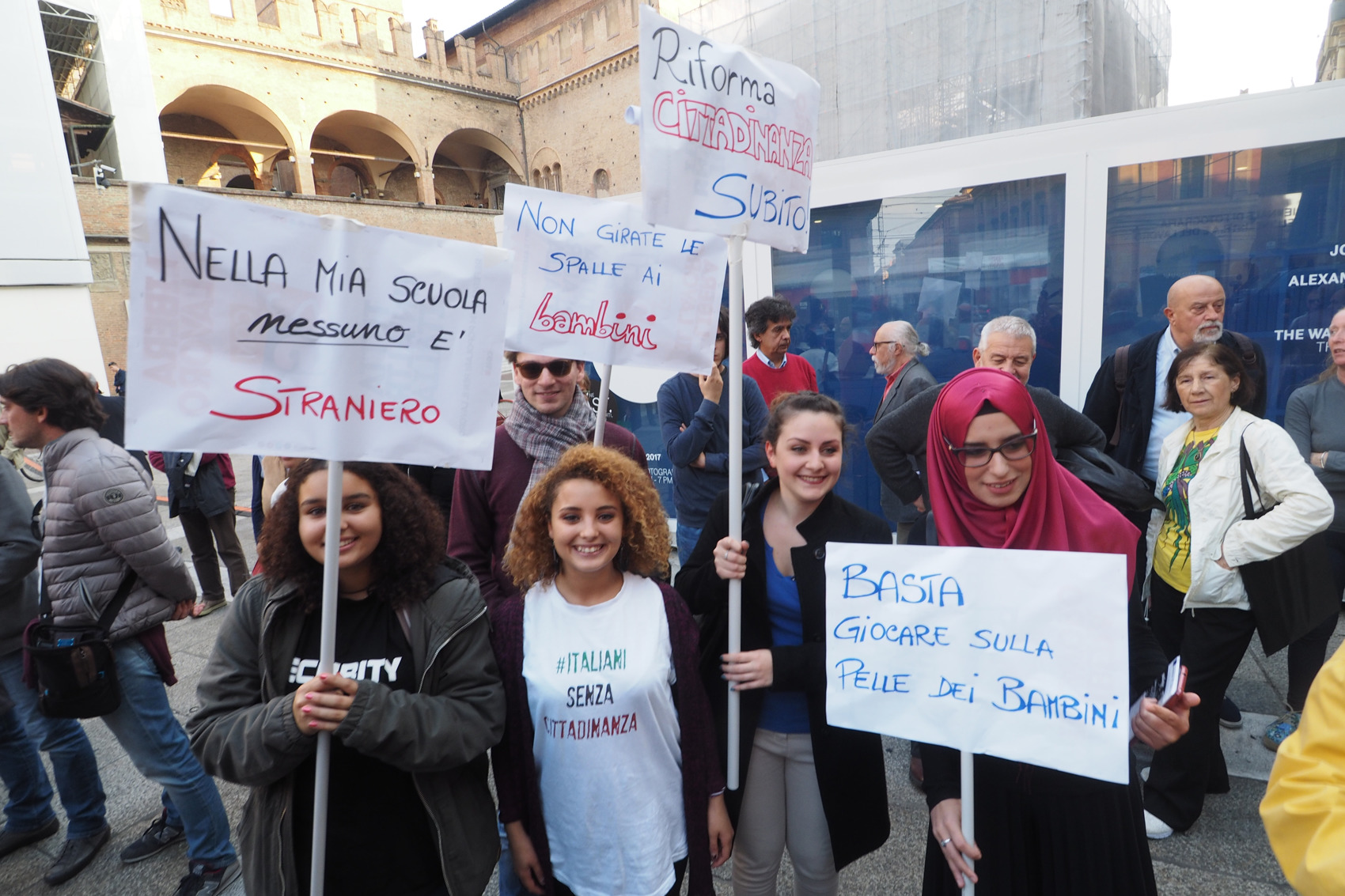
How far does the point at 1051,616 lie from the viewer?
136 centimetres

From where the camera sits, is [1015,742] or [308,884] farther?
[308,884]

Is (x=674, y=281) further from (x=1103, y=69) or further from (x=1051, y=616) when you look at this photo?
(x=1103, y=69)

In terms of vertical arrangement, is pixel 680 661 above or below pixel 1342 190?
below

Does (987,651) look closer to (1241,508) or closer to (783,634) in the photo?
(783,634)

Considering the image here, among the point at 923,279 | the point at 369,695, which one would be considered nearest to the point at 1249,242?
the point at 923,279

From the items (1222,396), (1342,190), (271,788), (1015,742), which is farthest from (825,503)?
(1342,190)

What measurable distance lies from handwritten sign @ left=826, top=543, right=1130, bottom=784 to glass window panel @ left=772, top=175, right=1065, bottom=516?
13.1 feet

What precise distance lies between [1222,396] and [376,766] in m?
3.08

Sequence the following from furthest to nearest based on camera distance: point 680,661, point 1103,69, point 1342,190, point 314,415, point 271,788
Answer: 1. point 1103,69
2. point 1342,190
3. point 680,661
4. point 271,788
5. point 314,415

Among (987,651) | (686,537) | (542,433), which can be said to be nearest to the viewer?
(987,651)

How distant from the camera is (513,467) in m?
2.43

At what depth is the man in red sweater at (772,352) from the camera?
14.3 feet

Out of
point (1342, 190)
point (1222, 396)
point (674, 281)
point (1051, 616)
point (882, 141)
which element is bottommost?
point (1051, 616)

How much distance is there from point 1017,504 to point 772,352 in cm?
289
